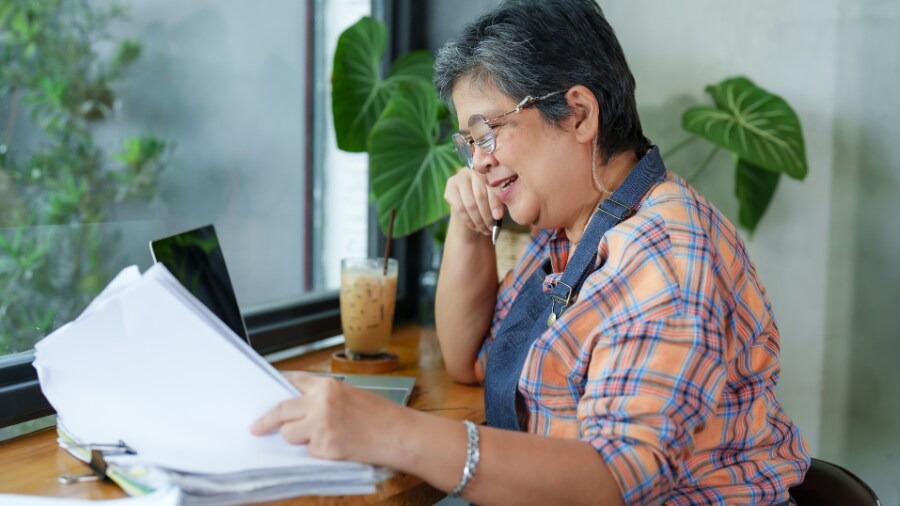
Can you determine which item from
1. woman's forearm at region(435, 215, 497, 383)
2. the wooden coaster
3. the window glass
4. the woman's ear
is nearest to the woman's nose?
the woman's ear

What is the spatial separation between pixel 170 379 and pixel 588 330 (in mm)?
537

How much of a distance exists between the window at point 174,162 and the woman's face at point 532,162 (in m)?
0.74

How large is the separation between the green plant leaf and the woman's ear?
93cm

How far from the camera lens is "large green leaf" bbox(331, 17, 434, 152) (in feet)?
6.40

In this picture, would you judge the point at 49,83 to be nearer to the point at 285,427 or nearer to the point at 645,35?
the point at 285,427

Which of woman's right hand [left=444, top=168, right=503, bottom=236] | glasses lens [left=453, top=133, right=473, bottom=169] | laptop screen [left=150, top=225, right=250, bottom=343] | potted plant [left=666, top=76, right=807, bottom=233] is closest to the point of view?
laptop screen [left=150, top=225, right=250, bottom=343]

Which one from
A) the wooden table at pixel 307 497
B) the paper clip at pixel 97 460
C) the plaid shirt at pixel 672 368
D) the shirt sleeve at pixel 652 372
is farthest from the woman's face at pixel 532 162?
the paper clip at pixel 97 460

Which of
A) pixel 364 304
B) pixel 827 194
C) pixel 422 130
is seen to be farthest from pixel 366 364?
pixel 827 194

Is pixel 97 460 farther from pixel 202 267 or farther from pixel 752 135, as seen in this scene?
pixel 752 135

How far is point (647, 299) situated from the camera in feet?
3.45

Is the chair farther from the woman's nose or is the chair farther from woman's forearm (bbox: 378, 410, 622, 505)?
the woman's nose

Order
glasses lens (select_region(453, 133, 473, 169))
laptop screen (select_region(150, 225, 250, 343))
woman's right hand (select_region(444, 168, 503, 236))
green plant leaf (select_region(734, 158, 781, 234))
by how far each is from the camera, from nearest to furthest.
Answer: laptop screen (select_region(150, 225, 250, 343)), glasses lens (select_region(453, 133, 473, 169)), woman's right hand (select_region(444, 168, 503, 236)), green plant leaf (select_region(734, 158, 781, 234))

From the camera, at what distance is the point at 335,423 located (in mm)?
953

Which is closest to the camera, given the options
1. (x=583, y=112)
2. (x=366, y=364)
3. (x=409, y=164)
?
(x=583, y=112)
